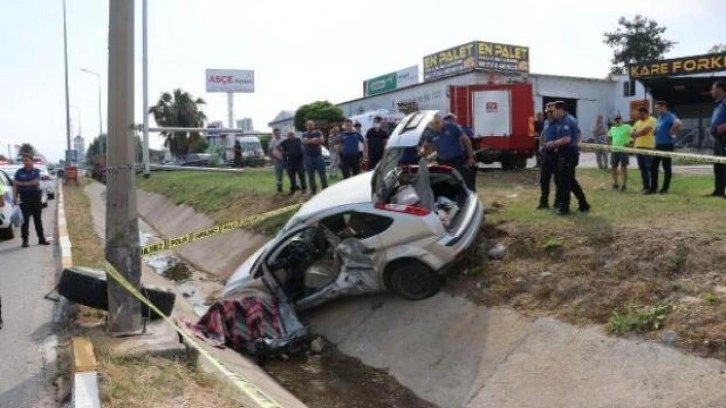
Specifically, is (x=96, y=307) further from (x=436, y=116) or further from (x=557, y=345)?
(x=436, y=116)

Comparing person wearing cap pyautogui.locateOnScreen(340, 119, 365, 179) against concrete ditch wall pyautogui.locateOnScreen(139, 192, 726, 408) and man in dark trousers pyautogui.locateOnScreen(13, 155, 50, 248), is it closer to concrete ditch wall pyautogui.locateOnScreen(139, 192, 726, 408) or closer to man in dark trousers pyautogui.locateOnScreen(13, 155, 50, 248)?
concrete ditch wall pyautogui.locateOnScreen(139, 192, 726, 408)

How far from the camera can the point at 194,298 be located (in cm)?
1114

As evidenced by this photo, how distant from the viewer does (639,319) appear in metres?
5.91

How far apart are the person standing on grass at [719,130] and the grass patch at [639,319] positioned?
Result: 171 inches

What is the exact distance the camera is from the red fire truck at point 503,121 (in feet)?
55.6

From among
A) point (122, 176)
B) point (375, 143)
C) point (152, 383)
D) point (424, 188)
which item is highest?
point (375, 143)

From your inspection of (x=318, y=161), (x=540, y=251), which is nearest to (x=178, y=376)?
(x=540, y=251)

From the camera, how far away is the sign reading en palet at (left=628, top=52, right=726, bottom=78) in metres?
26.8

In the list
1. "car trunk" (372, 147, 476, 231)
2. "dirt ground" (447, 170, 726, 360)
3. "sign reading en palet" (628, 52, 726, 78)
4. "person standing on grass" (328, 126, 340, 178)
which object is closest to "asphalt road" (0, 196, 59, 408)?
"car trunk" (372, 147, 476, 231)

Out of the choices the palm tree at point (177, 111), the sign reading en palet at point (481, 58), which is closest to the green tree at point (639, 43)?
the sign reading en palet at point (481, 58)

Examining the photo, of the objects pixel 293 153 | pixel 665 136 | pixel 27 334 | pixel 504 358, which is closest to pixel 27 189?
pixel 293 153

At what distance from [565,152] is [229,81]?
48.1 m

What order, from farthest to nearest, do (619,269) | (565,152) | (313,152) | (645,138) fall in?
1. (313,152)
2. (645,138)
3. (565,152)
4. (619,269)

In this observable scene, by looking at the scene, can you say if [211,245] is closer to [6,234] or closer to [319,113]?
[6,234]
